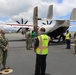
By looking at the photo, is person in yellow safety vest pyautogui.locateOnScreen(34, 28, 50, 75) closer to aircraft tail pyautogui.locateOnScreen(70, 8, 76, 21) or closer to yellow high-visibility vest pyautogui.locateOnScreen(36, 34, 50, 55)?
yellow high-visibility vest pyautogui.locateOnScreen(36, 34, 50, 55)

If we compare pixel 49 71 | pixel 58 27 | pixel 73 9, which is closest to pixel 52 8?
pixel 73 9

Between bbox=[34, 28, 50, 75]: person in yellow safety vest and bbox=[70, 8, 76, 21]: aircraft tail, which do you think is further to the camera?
bbox=[70, 8, 76, 21]: aircraft tail

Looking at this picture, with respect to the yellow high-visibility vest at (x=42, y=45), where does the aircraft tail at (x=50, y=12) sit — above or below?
above

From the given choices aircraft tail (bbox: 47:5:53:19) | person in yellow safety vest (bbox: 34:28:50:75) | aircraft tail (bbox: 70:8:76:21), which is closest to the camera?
person in yellow safety vest (bbox: 34:28:50:75)

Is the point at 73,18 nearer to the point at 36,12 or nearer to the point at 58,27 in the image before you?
the point at 58,27

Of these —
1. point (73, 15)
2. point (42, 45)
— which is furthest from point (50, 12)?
point (42, 45)

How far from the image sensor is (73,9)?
26922 millimetres

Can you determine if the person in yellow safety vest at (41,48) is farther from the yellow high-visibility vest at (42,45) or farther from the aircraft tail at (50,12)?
the aircraft tail at (50,12)

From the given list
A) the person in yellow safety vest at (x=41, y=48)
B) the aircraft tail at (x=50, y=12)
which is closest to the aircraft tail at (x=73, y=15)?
the aircraft tail at (x=50, y=12)

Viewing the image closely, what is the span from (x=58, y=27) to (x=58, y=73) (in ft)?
56.1

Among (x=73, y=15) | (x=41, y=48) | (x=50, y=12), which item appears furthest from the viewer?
(x=50, y=12)

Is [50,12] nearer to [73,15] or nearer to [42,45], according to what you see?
[73,15]

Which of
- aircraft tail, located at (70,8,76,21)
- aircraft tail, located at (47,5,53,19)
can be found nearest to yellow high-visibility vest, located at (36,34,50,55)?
aircraft tail, located at (70,8,76,21)

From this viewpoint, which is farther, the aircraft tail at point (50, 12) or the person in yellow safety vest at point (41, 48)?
the aircraft tail at point (50, 12)
